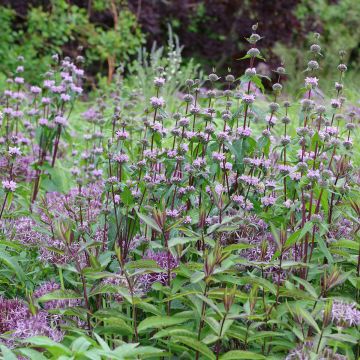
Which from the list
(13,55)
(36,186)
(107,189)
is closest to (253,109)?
(107,189)

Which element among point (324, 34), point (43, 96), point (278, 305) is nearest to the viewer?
point (278, 305)

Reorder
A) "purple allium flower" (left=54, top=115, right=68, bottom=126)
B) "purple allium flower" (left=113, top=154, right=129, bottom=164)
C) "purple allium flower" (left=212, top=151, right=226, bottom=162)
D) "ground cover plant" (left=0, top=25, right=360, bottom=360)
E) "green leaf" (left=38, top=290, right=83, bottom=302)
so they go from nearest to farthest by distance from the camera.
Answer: "ground cover plant" (left=0, top=25, right=360, bottom=360)
"green leaf" (left=38, top=290, right=83, bottom=302)
"purple allium flower" (left=212, top=151, right=226, bottom=162)
"purple allium flower" (left=113, top=154, right=129, bottom=164)
"purple allium flower" (left=54, top=115, right=68, bottom=126)

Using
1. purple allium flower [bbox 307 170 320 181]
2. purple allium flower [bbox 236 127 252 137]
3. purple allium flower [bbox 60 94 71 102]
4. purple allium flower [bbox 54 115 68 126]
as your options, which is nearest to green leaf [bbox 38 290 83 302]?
purple allium flower [bbox 307 170 320 181]

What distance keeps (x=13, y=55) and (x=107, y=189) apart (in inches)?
219

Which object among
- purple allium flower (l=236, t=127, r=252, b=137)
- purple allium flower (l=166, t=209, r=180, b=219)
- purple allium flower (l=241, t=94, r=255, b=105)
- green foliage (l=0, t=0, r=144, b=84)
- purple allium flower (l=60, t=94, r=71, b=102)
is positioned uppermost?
green foliage (l=0, t=0, r=144, b=84)

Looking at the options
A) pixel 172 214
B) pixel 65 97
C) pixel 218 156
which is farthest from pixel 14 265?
pixel 65 97

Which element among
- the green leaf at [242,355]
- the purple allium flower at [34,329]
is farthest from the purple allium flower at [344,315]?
the purple allium flower at [34,329]

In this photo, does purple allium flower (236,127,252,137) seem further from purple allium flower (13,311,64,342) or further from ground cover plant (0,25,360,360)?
purple allium flower (13,311,64,342)

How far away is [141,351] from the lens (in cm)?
183

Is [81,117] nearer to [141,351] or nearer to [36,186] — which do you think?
[36,186]

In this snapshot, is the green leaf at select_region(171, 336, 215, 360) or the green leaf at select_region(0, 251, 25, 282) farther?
the green leaf at select_region(0, 251, 25, 282)

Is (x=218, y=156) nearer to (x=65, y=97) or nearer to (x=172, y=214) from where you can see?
(x=172, y=214)

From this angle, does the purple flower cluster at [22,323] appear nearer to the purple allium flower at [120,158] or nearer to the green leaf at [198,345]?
the green leaf at [198,345]

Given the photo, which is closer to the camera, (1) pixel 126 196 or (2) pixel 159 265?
(2) pixel 159 265
